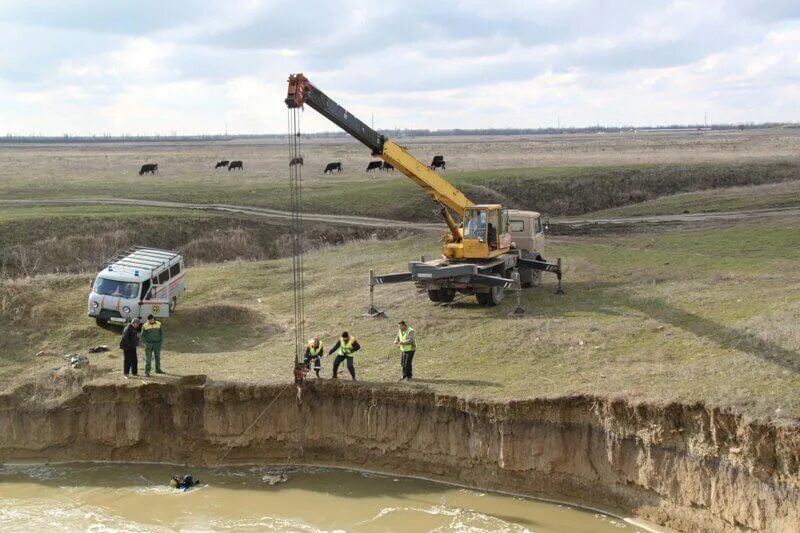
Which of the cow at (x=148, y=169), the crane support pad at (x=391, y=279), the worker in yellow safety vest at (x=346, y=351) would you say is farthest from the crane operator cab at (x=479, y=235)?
the cow at (x=148, y=169)

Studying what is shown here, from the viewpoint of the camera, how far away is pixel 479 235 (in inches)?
1127

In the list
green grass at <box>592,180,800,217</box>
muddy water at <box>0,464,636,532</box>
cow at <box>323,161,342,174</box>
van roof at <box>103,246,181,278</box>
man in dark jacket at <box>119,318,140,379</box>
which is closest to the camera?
muddy water at <box>0,464,636,532</box>

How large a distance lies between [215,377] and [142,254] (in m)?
9.14

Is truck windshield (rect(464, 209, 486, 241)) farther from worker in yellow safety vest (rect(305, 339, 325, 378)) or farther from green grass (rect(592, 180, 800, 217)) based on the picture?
green grass (rect(592, 180, 800, 217))

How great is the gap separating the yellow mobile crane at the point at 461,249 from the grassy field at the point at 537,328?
0.93 m

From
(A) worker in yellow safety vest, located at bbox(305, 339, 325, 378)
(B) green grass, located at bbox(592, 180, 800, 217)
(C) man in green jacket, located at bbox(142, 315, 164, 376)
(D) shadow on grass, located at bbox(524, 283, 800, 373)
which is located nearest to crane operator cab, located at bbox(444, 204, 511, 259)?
(D) shadow on grass, located at bbox(524, 283, 800, 373)

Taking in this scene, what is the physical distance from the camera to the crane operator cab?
28422mm

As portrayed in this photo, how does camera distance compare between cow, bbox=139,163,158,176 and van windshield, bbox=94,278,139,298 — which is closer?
van windshield, bbox=94,278,139,298

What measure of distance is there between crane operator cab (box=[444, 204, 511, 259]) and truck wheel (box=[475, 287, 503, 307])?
1.14 meters

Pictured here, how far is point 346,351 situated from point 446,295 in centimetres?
784

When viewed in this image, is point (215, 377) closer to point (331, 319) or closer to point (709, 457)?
point (331, 319)

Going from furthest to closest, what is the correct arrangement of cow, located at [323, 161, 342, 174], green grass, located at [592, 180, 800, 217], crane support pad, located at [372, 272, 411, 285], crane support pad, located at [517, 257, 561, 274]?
cow, located at [323, 161, 342, 174]
green grass, located at [592, 180, 800, 217]
crane support pad, located at [517, 257, 561, 274]
crane support pad, located at [372, 272, 411, 285]

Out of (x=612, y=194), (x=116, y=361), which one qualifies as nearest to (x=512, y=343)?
(x=116, y=361)

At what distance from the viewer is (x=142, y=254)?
30.6 metres
